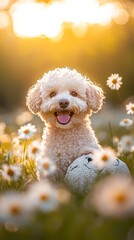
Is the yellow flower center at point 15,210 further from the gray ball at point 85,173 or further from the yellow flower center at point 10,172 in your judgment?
the gray ball at point 85,173

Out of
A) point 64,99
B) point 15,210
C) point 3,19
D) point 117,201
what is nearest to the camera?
point 117,201

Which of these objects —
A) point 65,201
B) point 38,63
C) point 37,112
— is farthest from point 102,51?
point 65,201

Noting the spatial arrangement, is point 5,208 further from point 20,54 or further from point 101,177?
point 20,54

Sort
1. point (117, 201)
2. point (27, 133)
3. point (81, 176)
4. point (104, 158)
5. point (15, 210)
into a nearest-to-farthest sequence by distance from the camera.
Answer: point (117, 201)
point (15, 210)
point (104, 158)
point (81, 176)
point (27, 133)

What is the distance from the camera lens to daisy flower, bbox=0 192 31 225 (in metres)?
2.75

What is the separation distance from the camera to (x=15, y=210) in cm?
279

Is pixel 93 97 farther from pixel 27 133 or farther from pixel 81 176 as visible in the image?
pixel 81 176

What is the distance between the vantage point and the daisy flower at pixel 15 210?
2.75 m


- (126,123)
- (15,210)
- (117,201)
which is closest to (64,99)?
(126,123)

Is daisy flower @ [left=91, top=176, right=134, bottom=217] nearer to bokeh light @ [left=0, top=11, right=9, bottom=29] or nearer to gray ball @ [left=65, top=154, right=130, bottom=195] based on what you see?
gray ball @ [left=65, top=154, right=130, bottom=195]

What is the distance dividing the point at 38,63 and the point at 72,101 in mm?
21357

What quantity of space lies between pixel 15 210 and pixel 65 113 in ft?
8.66

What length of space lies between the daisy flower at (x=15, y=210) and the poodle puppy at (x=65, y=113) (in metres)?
2.43

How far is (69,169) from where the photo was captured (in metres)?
5.18
